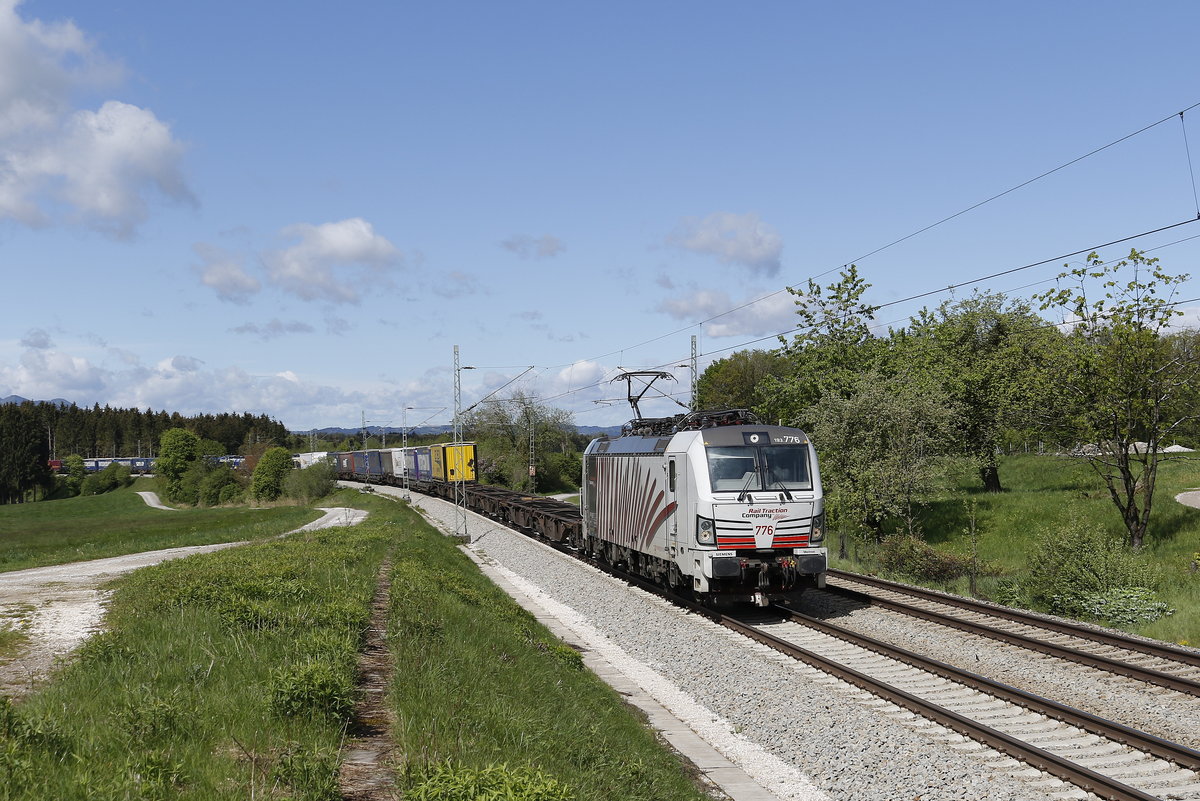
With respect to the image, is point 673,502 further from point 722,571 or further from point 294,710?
point 294,710

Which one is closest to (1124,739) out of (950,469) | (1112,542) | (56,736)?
(56,736)


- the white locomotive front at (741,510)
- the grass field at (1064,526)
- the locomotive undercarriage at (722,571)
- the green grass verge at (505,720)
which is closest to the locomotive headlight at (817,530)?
the white locomotive front at (741,510)

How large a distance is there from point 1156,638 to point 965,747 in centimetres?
687

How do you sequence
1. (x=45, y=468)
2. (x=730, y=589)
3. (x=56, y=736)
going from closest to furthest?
(x=56, y=736) < (x=730, y=589) < (x=45, y=468)

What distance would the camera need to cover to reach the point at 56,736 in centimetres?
590

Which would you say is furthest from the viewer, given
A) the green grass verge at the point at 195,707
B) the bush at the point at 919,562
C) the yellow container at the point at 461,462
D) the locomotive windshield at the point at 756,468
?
the yellow container at the point at 461,462

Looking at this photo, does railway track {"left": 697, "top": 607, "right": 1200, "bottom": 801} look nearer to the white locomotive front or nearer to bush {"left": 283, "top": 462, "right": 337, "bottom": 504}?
the white locomotive front

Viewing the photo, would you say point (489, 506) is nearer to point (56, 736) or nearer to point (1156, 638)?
point (1156, 638)

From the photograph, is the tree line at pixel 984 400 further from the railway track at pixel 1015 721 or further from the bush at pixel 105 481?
the bush at pixel 105 481

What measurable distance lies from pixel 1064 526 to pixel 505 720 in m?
19.8

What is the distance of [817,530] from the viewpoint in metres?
17.3

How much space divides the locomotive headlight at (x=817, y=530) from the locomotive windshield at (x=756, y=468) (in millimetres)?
643

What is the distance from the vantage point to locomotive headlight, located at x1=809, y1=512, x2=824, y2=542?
1725 centimetres

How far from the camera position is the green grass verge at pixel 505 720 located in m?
6.19
